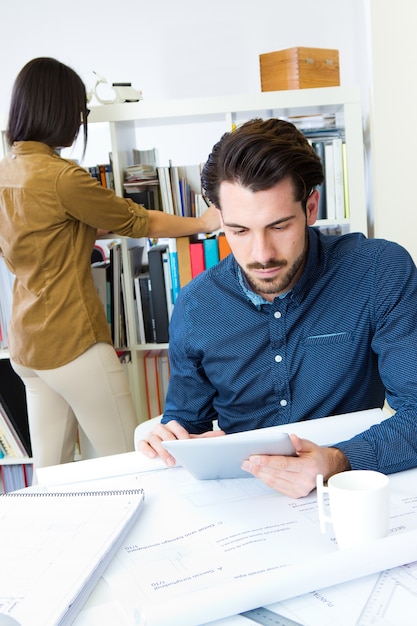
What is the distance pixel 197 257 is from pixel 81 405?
2.28 ft

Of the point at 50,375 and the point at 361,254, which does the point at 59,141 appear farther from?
the point at 361,254

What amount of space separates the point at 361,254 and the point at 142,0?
2.80 metres


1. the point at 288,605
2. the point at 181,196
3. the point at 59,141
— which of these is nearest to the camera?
the point at 288,605

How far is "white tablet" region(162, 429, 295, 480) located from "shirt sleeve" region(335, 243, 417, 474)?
162mm

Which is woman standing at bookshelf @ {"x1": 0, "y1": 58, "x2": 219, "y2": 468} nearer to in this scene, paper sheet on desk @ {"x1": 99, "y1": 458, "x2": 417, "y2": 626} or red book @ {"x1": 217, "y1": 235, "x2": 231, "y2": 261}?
red book @ {"x1": 217, "y1": 235, "x2": 231, "y2": 261}

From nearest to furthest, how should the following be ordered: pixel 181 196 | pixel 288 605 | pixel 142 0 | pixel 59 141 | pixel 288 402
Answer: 1. pixel 288 605
2. pixel 288 402
3. pixel 59 141
4. pixel 181 196
5. pixel 142 0

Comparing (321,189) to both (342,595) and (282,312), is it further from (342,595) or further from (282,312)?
(342,595)

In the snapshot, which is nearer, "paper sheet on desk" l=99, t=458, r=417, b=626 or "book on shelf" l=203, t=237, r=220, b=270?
"paper sheet on desk" l=99, t=458, r=417, b=626

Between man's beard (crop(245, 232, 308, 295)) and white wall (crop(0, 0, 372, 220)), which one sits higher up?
white wall (crop(0, 0, 372, 220))

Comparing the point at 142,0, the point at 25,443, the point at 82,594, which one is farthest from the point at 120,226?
the point at 142,0

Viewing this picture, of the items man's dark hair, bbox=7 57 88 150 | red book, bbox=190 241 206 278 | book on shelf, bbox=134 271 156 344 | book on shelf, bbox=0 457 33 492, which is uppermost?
man's dark hair, bbox=7 57 88 150

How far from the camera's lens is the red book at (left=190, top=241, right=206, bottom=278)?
8.48 feet

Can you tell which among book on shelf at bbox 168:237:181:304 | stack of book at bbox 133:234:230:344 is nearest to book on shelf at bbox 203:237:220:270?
stack of book at bbox 133:234:230:344

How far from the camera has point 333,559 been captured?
2.64 ft
